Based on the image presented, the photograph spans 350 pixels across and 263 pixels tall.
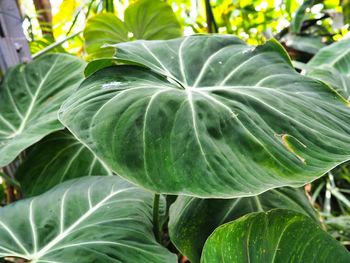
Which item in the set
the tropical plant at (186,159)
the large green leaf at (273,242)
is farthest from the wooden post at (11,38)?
the large green leaf at (273,242)

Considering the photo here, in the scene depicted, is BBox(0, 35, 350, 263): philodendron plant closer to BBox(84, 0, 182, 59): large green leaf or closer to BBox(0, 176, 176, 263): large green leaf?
BBox(0, 176, 176, 263): large green leaf

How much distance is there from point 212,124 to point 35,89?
755mm

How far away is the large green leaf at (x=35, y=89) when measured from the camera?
1043 millimetres

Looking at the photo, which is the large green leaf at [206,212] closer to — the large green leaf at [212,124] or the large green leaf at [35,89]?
the large green leaf at [212,124]

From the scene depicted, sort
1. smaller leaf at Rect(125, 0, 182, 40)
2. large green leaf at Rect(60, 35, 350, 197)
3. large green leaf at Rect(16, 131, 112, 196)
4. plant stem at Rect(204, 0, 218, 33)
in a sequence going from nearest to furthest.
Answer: large green leaf at Rect(60, 35, 350, 197), large green leaf at Rect(16, 131, 112, 196), plant stem at Rect(204, 0, 218, 33), smaller leaf at Rect(125, 0, 182, 40)

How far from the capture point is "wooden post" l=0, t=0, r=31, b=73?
122 centimetres

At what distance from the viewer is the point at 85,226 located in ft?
2.31

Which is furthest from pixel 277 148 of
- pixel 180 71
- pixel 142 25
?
pixel 142 25

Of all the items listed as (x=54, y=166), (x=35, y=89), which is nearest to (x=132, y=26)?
(x=35, y=89)

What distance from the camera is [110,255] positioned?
0.62m

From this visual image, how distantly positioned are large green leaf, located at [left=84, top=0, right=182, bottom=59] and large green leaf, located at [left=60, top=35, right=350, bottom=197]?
0.89 metres

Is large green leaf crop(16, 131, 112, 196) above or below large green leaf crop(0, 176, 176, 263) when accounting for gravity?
below

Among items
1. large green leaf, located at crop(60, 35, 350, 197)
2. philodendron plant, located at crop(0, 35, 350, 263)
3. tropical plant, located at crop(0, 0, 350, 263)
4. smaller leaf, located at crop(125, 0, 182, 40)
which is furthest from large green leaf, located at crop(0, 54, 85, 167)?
smaller leaf, located at crop(125, 0, 182, 40)

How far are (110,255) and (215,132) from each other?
0.26m
